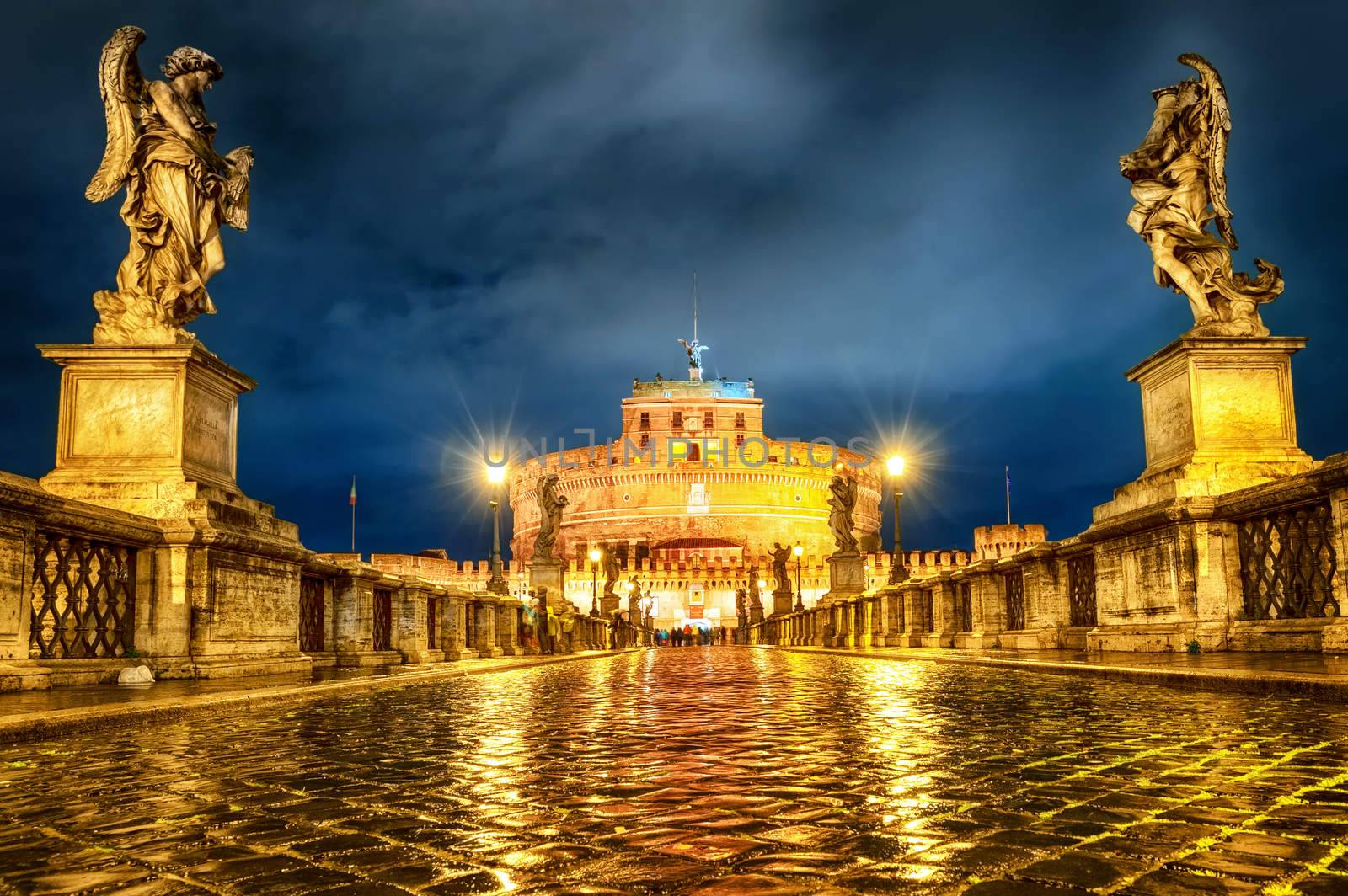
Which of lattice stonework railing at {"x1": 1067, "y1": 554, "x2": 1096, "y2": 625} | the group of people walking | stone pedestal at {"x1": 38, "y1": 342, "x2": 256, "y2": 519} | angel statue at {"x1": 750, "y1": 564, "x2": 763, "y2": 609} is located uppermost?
stone pedestal at {"x1": 38, "y1": 342, "x2": 256, "y2": 519}

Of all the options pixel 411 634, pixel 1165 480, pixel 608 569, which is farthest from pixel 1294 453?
pixel 608 569

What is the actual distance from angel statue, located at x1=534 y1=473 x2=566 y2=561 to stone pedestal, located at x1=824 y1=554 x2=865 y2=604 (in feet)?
26.0

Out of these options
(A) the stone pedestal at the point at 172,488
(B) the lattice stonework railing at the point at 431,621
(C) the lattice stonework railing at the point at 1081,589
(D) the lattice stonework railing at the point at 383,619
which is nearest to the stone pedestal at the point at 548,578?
(B) the lattice stonework railing at the point at 431,621

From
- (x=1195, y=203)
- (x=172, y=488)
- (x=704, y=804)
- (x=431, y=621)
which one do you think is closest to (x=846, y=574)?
(x=431, y=621)

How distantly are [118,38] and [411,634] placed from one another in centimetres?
763

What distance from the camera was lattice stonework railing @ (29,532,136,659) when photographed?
7164 mm

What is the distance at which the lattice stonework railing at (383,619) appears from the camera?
524 inches

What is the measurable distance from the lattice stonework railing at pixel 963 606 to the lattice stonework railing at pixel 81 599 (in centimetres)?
1250

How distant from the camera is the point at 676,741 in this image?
5.05m

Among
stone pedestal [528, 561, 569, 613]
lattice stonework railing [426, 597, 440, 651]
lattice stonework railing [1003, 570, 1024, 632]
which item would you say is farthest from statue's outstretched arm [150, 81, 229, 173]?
stone pedestal [528, 561, 569, 613]

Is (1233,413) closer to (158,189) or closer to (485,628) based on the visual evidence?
(158,189)

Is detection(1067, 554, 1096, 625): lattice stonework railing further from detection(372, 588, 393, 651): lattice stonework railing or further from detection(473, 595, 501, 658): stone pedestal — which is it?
detection(473, 595, 501, 658): stone pedestal

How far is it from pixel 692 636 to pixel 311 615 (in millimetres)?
54324

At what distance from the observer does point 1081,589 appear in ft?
40.3
